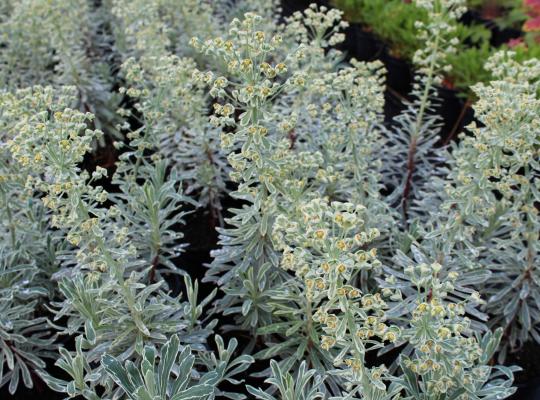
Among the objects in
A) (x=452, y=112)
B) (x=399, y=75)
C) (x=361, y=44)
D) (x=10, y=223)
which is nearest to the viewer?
(x=10, y=223)

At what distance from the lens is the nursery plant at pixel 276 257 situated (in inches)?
70.5

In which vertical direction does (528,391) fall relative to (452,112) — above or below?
below

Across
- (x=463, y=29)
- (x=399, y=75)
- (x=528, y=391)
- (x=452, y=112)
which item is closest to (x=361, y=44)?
(x=399, y=75)

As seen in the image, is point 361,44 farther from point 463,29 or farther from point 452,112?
point 452,112

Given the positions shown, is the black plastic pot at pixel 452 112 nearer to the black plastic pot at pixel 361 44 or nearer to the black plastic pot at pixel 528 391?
the black plastic pot at pixel 361 44

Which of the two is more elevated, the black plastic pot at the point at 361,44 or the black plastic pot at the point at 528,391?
the black plastic pot at the point at 361,44

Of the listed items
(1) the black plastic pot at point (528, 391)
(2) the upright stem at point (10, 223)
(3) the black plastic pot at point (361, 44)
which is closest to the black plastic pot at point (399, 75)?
(3) the black plastic pot at point (361, 44)

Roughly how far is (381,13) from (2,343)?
431 centimetres

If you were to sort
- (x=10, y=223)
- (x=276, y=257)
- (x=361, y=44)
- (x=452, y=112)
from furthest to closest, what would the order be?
(x=361, y=44)
(x=452, y=112)
(x=10, y=223)
(x=276, y=257)

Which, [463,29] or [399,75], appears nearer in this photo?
[463,29]

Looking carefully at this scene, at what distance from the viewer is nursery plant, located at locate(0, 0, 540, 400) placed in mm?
1790

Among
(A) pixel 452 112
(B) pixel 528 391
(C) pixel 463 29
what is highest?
(C) pixel 463 29

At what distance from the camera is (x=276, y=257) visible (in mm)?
2443

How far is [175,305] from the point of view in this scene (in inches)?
90.3
